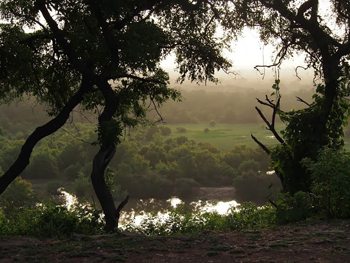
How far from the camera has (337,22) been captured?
43.6ft

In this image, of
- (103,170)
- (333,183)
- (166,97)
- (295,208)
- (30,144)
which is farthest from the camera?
(166,97)

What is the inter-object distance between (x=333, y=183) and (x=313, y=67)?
5414mm

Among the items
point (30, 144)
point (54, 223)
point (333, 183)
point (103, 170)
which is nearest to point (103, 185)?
point (103, 170)

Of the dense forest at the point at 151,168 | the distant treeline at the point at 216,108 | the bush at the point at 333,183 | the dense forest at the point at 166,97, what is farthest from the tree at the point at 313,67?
the distant treeline at the point at 216,108

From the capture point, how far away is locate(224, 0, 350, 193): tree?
12.5 meters

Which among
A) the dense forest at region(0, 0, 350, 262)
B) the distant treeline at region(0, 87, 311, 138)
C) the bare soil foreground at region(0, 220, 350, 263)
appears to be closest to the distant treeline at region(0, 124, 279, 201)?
the distant treeline at region(0, 87, 311, 138)

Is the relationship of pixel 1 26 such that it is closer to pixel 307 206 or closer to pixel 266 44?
pixel 266 44

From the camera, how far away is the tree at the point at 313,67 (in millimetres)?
12539

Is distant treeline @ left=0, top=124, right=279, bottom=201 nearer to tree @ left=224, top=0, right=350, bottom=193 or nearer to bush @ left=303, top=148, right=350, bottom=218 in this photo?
tree @ left=224, top=0, right=350, bottom=193

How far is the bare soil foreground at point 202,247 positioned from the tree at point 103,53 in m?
3.62

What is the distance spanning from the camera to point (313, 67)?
13.7 meters

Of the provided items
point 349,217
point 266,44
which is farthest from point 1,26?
point 349,217

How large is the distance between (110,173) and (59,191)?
57341 millimetres

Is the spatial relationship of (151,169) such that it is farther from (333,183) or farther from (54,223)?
(333,183)
